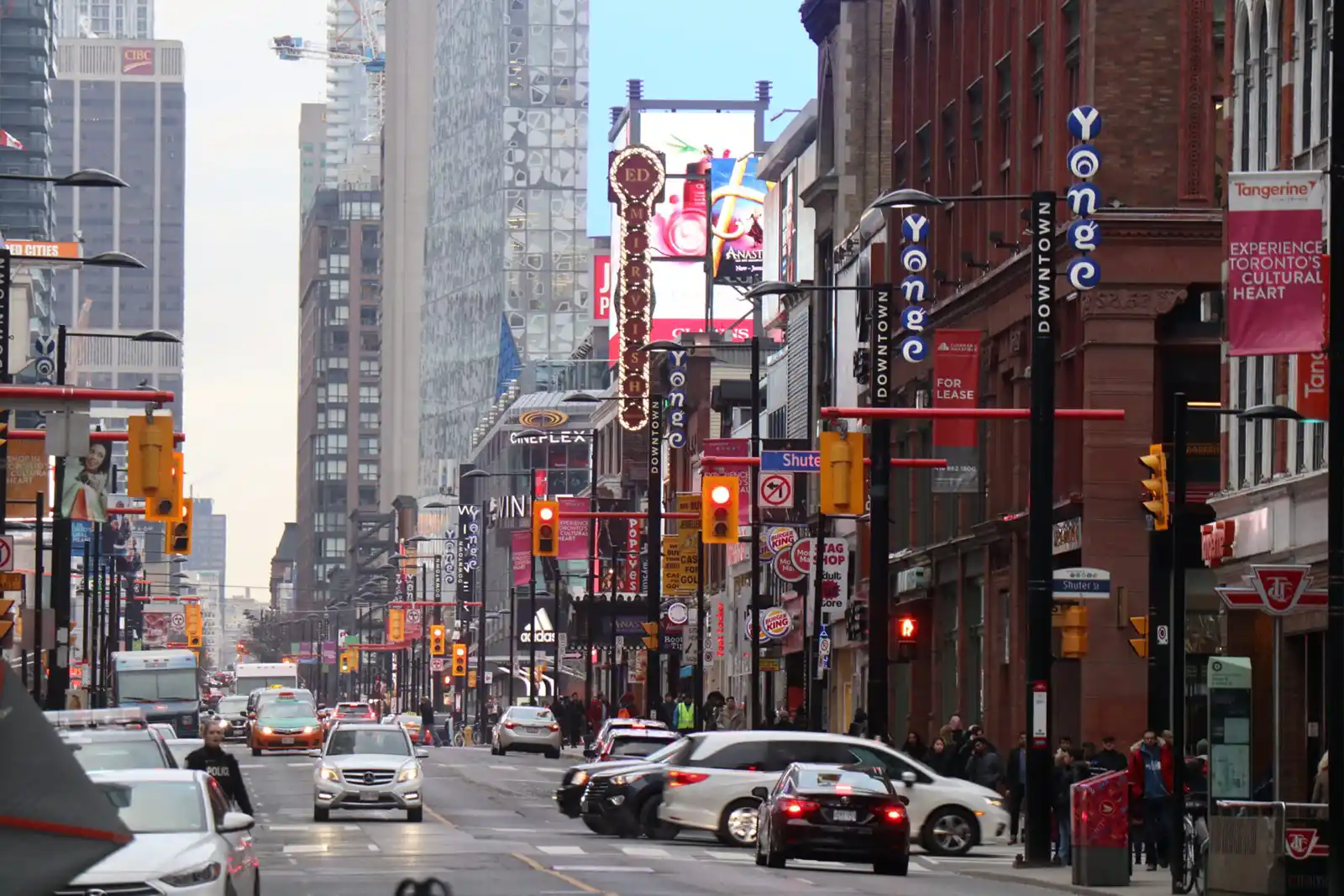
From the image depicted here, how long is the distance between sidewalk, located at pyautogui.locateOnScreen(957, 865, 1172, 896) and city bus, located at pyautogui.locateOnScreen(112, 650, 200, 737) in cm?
5052

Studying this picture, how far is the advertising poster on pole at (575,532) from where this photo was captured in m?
80.6

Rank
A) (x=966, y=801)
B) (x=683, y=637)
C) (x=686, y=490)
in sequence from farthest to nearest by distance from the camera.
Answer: (x=686, y=490) < (x=683, y=637) < (x=966, y=801)

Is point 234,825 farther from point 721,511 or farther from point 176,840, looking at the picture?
point 721,511

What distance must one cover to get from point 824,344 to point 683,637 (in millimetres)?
19194

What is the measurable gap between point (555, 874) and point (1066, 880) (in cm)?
601

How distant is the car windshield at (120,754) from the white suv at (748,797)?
11200 millimetres

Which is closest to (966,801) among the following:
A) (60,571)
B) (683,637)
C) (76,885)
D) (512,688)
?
(76,885)

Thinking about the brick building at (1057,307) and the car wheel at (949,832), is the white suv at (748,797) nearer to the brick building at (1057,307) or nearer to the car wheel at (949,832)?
the car wheel at (949,832)

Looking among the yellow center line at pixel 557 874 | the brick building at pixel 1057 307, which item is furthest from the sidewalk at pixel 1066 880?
the brick building at pixel 1057 307

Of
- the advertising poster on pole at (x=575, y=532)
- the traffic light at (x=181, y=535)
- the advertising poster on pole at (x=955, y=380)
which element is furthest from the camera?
the advertising poster on pole at (x=575, y=532)

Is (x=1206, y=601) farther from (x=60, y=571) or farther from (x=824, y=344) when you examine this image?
(x=824, y=344)

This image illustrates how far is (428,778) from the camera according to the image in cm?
5828

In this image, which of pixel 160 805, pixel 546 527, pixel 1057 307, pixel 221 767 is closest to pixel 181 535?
pixel 546 527

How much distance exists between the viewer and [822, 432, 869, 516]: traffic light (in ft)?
109
